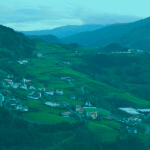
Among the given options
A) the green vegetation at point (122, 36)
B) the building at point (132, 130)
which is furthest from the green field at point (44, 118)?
the green vegetation at point (122, 36)

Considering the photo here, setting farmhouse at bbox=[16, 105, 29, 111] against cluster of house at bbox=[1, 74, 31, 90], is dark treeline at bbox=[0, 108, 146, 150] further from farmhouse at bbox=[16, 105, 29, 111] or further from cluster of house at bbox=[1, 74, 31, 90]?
cluster of house at bbox=[1, 74, 31, 90]

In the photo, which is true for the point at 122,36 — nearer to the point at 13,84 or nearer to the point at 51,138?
the point at 13,84

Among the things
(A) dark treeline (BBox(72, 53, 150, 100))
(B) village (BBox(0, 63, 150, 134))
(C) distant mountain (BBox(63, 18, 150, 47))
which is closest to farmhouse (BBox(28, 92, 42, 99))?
(B) village (BBox(0, 63, 150, 134))

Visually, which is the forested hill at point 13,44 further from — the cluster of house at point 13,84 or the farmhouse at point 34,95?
the farmhouse at point 34,95

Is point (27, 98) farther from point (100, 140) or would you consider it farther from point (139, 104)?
point (139, 104)

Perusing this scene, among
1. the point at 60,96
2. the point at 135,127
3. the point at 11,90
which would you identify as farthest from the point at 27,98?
the point at 135,127

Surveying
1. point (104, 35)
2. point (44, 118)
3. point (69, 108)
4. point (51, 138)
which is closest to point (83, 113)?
point (69, 108)
